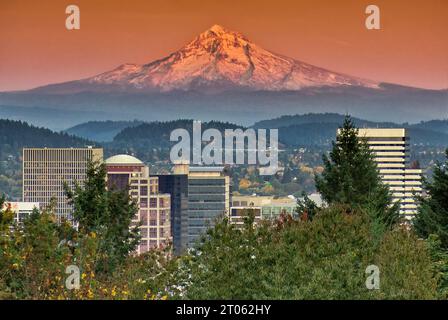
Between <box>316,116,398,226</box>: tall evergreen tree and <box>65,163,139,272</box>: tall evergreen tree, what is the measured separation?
17.2ft

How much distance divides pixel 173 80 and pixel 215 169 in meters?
16.7

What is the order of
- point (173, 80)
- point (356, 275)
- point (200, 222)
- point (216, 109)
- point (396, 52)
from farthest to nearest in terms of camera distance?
1. point (216, 109)
2. point (173, 80)
3. point (200, 222)
4. point (396, 52)
5. point (356, 275)

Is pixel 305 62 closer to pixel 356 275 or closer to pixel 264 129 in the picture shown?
pixel 264 129

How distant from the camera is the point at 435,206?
27.9m

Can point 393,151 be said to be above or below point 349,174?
above

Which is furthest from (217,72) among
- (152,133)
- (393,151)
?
(393,151)

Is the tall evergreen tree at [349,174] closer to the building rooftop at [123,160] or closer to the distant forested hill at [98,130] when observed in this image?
the building rooftop at [123,160]

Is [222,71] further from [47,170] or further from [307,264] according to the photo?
[307,264]

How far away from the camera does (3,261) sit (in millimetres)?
15531

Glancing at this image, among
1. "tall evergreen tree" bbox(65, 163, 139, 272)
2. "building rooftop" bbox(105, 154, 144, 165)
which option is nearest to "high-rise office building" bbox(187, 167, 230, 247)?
"building rooftop" bbox(105, 154, 144, 165)

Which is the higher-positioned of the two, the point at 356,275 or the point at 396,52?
the point at 396,52

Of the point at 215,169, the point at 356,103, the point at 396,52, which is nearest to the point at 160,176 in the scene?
the point at 215,169

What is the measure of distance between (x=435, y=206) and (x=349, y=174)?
4704mm
